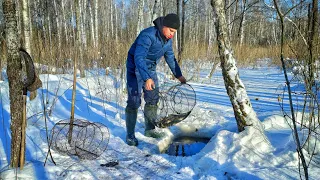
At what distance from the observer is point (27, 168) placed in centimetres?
204

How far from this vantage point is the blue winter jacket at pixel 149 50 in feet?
8.10

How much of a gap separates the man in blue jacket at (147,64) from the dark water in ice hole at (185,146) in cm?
26

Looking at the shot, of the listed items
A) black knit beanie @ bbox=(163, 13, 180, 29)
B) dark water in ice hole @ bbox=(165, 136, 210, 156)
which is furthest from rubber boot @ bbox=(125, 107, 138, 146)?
black knit beanie @ bbox=(163, 13, 180, 29)

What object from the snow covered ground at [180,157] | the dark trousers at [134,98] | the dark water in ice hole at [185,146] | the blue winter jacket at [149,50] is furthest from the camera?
the dark water in ice hole at [185,146]

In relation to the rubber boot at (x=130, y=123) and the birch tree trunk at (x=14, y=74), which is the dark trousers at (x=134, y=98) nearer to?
the rubber boot at (x=130, y=123)

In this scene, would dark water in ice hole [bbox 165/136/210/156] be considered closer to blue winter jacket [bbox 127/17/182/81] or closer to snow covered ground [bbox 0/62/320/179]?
snow covered ground [bbox 0/62/320/179]

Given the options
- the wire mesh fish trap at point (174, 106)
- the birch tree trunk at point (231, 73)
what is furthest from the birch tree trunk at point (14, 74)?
the birch tree trunk at point (231, 73)

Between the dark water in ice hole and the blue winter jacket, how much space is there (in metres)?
0.85

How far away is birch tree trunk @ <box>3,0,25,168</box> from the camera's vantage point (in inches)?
72.3

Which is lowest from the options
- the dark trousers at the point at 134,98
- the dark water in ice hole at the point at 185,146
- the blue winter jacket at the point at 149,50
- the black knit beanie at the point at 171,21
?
the dark water in ice hole at the point at 185,146

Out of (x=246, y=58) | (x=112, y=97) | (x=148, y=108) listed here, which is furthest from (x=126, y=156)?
(x=246, y=58)

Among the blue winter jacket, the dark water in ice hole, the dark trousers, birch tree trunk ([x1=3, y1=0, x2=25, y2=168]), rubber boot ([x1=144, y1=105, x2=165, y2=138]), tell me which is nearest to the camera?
birch tree trunk ([x1=3, y1=0, x2=25, y2=168])

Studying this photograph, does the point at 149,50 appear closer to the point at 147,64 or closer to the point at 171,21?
the point at 147,64

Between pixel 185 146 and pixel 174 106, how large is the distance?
2.44 feet
